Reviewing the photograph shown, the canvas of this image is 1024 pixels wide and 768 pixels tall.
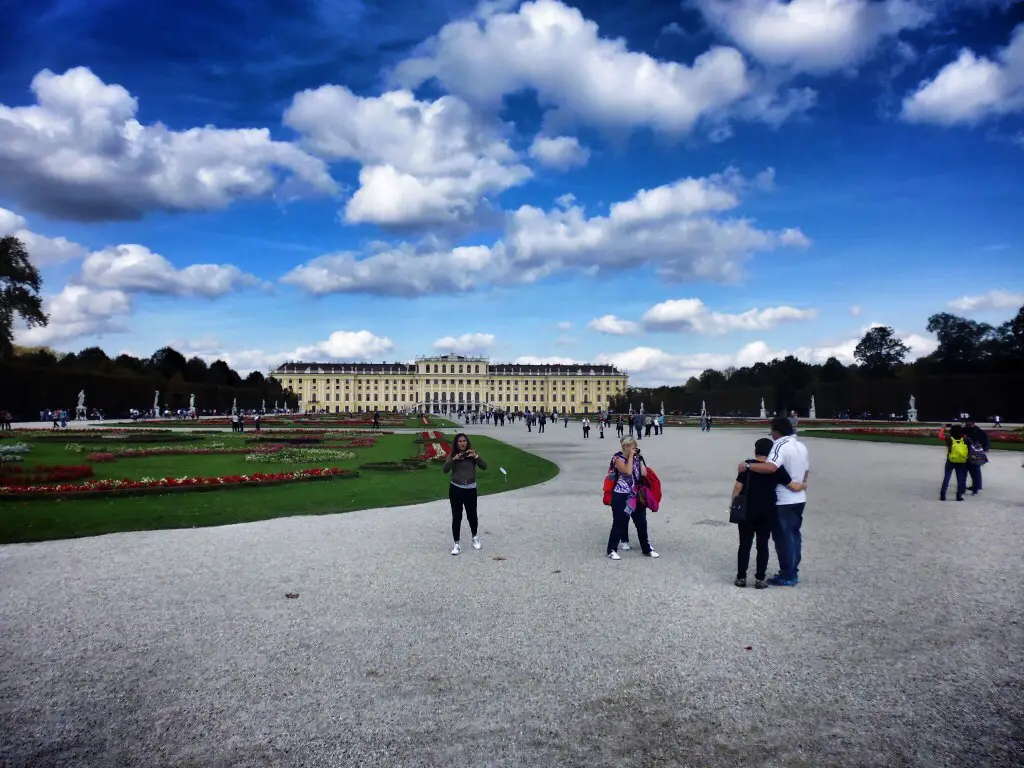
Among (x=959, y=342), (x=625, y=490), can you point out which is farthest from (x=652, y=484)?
(x=959, y=342)

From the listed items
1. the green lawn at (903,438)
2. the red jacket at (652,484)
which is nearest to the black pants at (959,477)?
the red jacket at (652,484)

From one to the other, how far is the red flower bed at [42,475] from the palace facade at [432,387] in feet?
423

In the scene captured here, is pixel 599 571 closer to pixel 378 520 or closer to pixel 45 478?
pixel 378 520

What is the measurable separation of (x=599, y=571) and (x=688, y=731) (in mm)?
3175

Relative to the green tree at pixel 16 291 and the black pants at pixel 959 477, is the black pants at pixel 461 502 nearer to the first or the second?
the black pants at pixel 959 477

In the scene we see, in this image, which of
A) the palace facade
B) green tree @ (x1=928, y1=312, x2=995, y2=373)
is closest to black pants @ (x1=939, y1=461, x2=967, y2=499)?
green tree @ (x1=928, y1=312, x2=995, y2=373)

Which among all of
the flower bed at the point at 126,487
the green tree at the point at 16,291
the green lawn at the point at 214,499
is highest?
the green tree at the point at 16,291

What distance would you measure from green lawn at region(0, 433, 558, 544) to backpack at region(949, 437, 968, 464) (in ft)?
24.5

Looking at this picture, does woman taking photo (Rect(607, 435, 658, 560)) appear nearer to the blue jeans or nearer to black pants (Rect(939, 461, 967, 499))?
the blue jeans

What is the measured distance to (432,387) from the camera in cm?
14800

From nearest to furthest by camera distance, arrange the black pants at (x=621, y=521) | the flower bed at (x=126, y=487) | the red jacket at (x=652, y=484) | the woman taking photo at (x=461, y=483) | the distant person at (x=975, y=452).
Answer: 1. the red jacket at (x=652, y=484)
2. the black pants at (x=621, y=521)
3. the woman taking photo at (x=461, y=483)
4. the flower bed at (x=126, y=487)
5. the distant person at (x=975, y=452)

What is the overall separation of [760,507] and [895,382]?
54.9 m

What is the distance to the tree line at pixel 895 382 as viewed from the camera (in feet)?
154

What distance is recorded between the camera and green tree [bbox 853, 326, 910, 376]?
7541 cm
